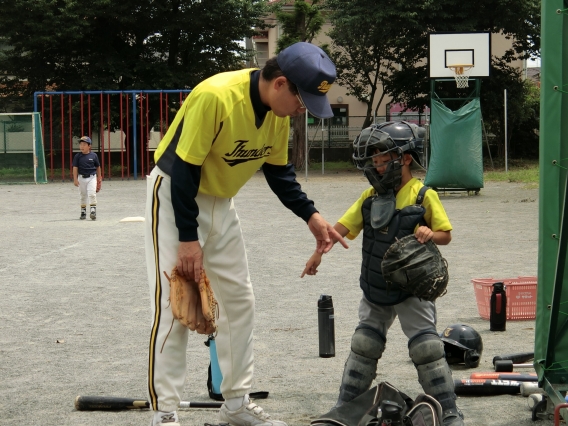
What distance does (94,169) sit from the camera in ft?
64.4

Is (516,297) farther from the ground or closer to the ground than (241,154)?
closer to the ground

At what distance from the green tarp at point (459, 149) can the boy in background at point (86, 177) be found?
26.9ft

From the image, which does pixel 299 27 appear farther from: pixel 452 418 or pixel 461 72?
pixel 452 418

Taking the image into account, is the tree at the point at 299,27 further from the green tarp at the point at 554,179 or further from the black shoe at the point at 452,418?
the black shoe at the point at 452,418

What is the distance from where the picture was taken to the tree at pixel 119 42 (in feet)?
118

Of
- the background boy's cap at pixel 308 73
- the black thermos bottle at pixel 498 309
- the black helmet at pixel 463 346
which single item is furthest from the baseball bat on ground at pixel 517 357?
the background boy's cap at pixel 308 73

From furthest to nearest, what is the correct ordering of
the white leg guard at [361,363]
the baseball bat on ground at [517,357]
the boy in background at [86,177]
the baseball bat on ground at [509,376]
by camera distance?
the boy in background at [86,177] < the baseball bat on ground at [517,357] < the baseball bat on ground at [509,376] < the white leg guard at [361,363]

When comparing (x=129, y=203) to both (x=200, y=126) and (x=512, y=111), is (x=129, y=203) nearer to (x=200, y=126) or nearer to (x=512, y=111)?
(x=200, y=126)

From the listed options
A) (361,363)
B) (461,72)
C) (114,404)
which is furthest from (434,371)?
(461,72)

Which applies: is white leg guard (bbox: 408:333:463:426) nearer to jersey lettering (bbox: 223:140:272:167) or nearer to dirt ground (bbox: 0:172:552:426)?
dirt ground (bbox: 0:172:552:426)

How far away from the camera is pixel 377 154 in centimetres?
493

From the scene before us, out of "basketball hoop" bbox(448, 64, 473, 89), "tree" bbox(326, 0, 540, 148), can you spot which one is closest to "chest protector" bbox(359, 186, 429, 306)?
"basketball hoop" bbox(448, 64, 473, 89)

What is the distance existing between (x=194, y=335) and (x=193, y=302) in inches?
123

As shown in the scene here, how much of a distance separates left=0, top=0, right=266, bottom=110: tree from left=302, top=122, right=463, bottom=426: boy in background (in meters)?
32.4
